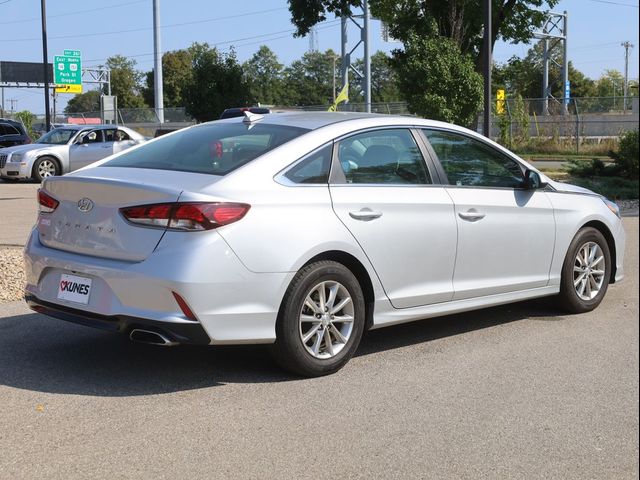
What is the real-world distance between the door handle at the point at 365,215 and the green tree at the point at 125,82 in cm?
10087

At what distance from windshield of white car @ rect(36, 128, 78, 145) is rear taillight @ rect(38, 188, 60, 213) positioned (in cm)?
1948

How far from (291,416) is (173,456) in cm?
79

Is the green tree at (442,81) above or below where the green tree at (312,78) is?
below

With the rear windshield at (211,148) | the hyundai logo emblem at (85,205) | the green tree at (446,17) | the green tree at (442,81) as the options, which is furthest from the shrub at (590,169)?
the hyundai logo emblem at (85,205)

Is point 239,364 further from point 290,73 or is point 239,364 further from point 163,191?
point 290,73

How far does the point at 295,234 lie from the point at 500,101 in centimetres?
2971

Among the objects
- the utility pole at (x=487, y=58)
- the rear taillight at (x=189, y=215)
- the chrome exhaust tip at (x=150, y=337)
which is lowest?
the chrome exhaust tip at (x=150, y=337)

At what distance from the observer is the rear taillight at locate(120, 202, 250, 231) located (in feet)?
15.7

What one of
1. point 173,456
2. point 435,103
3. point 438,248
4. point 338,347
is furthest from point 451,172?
point 435,103

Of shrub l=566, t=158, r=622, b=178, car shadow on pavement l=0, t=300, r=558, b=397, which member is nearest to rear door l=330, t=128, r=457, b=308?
car shadow on pavement l=0, t=300, r=558, b=397

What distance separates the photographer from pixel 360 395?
16.4 ft

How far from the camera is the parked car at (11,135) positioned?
2805 centimetres

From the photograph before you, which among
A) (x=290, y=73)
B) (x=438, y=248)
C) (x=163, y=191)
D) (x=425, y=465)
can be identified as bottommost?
(x=425, y=465)

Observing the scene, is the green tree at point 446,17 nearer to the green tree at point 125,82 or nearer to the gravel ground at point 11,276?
the gravel ground at point 11,276
